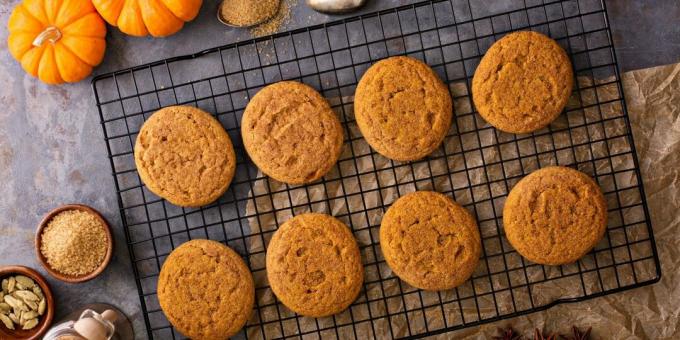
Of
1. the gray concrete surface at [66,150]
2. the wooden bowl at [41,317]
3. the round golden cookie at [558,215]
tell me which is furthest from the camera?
the gray concrete surface at [66,150]

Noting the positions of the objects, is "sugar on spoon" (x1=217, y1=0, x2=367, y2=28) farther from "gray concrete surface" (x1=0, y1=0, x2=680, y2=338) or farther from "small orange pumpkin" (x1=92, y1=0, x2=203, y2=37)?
"small orange pumpkin" (x1=92, y1=0, x2=203, y2=37)

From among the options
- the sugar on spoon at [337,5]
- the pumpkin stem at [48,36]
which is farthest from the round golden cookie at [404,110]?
the pumpkin stem at [48,36]

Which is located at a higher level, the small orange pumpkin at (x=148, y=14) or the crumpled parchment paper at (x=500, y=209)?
the small orange pumpkin at (x=148, y=14)

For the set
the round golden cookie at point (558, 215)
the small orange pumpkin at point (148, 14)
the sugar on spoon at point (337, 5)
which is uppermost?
the small orange pumpkin at point (148, 14)

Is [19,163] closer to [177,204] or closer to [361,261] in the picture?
[177,204]

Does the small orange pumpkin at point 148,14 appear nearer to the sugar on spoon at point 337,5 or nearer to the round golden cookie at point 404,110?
the sugar on spoon at point 337,5

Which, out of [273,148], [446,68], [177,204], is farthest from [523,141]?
[177,204]

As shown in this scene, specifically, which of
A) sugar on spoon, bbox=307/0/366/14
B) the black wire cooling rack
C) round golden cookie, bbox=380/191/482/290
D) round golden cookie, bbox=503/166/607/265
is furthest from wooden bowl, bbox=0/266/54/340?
round golden cookie, bbox=503/166/607/265

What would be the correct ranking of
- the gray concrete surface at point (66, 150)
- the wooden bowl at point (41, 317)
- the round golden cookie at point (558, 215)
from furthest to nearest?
the gray concrete surface at point (66, 150) < the wooden bowl at point (41, 317) < the round golden cookie at point (558, 215)
